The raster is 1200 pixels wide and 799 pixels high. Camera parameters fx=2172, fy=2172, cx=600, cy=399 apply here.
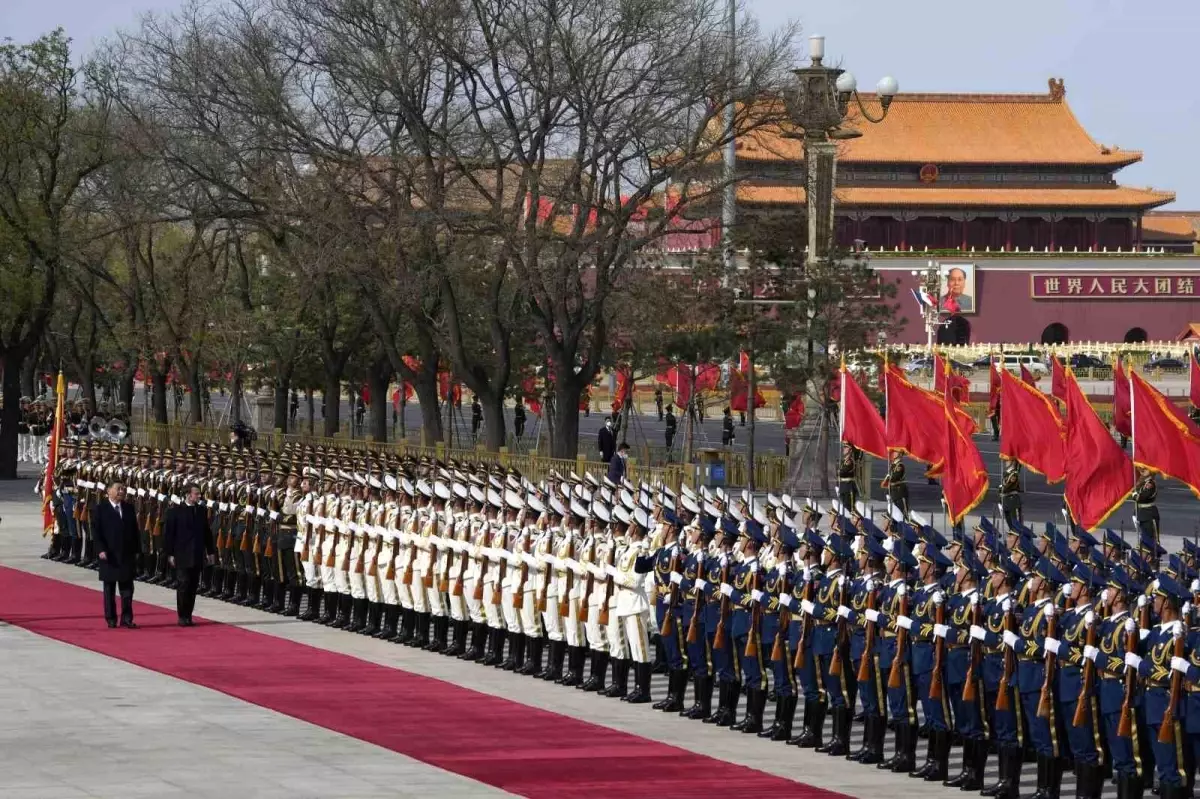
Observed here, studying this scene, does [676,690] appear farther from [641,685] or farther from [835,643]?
[835,643]

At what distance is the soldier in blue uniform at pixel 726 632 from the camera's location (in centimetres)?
1474

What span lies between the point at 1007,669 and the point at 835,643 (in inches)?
61.2

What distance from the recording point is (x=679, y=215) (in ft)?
99.9

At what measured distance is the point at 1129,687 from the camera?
11.5 m

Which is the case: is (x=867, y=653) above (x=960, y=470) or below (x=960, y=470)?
below

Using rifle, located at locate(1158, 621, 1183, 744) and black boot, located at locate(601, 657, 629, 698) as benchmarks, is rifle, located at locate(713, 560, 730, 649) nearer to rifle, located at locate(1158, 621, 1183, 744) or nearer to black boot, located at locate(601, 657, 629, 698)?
black boot, located at locate(601, 657, 629, 698)

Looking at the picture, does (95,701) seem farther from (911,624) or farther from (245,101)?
(245,101)

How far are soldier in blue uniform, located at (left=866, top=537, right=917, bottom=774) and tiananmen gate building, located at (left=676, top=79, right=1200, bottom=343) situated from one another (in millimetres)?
61754

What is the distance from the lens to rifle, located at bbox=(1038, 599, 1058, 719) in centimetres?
1201

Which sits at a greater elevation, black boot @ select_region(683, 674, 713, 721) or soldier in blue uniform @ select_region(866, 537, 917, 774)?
soldier in blue uniform @ select_region(866, 537, 917, 774)

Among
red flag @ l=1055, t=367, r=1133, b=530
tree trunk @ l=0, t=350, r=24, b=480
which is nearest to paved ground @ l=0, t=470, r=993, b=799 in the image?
red flag @ l=1055, t=367, r=1133, b=530

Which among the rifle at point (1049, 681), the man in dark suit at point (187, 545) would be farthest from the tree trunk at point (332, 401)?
the rifle at point (1049, 681)

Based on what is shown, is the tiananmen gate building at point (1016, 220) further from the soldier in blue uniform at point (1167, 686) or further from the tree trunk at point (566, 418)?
the soldier in blue uniform at point (1167, 686)

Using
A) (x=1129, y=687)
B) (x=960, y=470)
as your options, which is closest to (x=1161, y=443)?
(x=960, y=470)
